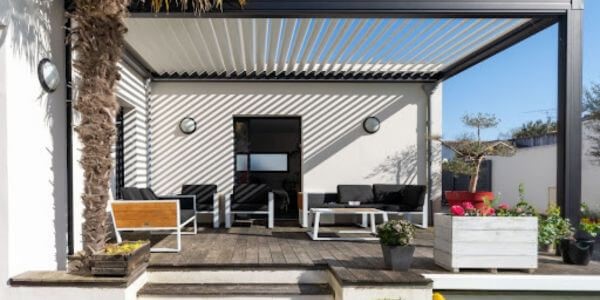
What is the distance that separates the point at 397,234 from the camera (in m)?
4.02

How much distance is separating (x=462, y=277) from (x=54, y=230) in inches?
156

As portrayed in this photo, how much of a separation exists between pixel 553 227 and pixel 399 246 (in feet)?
6.53

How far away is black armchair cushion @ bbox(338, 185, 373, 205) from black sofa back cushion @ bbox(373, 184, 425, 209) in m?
0.16

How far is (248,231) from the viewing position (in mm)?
A: 6863

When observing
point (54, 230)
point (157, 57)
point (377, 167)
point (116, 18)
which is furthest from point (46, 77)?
point (377, 167)

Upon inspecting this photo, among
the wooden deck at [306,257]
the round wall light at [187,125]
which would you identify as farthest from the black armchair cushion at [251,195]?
the round wall light at [187,125]

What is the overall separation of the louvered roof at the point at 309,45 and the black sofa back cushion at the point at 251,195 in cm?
219

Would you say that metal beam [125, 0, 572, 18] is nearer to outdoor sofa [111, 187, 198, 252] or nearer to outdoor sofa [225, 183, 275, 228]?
outdoor sofa [111, 187, 198, 252]

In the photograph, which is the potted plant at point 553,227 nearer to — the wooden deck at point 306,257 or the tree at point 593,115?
the wooden deck at point 306,257

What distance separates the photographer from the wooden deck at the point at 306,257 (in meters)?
3.96

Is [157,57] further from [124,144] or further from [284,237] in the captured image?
[284,237]

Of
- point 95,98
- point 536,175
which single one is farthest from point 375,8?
point 536,175

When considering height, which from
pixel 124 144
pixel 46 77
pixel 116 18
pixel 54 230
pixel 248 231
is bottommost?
pixel 248 231

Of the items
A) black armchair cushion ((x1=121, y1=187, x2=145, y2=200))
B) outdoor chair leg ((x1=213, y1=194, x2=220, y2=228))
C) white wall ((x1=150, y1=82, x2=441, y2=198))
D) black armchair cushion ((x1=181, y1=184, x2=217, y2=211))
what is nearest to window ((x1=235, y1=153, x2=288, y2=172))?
white wall ((x1=150, y1=82, x2=441, y2=198))
